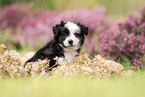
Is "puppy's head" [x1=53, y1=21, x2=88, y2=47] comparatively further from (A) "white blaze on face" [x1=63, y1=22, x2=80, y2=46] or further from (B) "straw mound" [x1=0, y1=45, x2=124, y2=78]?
(B) "straw mound" [x1=0, y1=45, x2=124, y2=78]

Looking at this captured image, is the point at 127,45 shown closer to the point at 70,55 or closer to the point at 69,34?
the point at 70,55

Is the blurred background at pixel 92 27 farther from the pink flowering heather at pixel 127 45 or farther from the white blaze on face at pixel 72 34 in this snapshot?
the white blaze on face at pixel 72 34

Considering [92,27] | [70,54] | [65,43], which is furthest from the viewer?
[92,27]

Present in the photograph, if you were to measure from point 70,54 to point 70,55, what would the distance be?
2 centimetres

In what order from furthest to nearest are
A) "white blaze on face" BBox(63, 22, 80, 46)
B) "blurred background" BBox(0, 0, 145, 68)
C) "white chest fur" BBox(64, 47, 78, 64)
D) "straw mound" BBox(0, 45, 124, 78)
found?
"blurred background" BBox(0, 0, 145, 68)
"white chest fur" BBox(64, 47, 78, 64)
"white blaze on face" BBox(63, 22, 80, 46)
"straw mound" BBox(0, 45, 124, 78)

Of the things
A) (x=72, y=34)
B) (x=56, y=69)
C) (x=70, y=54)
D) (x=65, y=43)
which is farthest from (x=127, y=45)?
(x=56, y=69)

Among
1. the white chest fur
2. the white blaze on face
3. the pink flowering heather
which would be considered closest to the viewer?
the white blaze on face

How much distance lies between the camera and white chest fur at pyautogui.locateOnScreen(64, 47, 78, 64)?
4.58 m

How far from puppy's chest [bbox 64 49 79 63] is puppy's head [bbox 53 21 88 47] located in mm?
219

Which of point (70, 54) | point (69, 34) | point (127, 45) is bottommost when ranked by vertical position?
point (127, 45)

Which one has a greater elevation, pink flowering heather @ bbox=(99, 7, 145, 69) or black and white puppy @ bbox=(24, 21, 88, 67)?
black and white puppy @ bbox=(24, 21, 88, 67)

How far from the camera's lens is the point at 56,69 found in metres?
4.33

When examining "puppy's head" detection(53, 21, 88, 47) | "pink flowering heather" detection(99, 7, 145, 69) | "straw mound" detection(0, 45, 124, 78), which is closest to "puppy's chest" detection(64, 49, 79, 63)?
"straw mound" detection(0, 45, 124, 78)

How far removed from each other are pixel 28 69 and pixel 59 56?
73 cm
